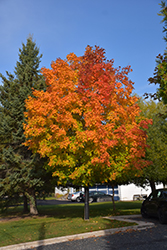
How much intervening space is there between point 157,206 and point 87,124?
5441 millimetres

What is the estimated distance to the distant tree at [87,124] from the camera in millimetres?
10883

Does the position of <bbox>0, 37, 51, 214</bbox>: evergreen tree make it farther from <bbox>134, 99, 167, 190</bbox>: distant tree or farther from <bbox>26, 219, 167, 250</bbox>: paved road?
<bbox>134, 99, 167, 190</bbox>: distant tree

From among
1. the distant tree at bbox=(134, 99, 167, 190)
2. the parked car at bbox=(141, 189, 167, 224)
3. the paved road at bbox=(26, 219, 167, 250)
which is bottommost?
the paved road at bbox=(26, 219, 167, 250)

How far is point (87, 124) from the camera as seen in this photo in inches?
418

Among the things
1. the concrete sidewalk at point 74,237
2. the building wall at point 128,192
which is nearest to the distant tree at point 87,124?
the concrete sidewalk at point 74,237

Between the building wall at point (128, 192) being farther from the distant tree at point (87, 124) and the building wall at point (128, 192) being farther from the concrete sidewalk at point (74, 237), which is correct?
the concrete sidewalk at point (74, 237)

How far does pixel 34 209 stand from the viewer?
16.3 metres

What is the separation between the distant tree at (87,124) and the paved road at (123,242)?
117 inches

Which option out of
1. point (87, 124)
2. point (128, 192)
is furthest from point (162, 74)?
point (128, 192)

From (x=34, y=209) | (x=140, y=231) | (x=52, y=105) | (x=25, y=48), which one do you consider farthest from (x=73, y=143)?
(x=25, y=48)

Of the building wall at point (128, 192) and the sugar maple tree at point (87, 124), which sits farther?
the building wall at point (128, 192)

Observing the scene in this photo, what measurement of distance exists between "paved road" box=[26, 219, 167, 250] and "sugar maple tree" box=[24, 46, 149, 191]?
2951 millimetres

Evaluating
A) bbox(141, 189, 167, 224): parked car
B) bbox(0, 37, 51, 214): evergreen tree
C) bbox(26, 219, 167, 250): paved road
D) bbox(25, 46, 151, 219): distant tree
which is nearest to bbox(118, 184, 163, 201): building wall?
bbox(0, 37, 51, 214): evergreen tree

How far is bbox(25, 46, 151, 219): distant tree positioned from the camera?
10883mm
